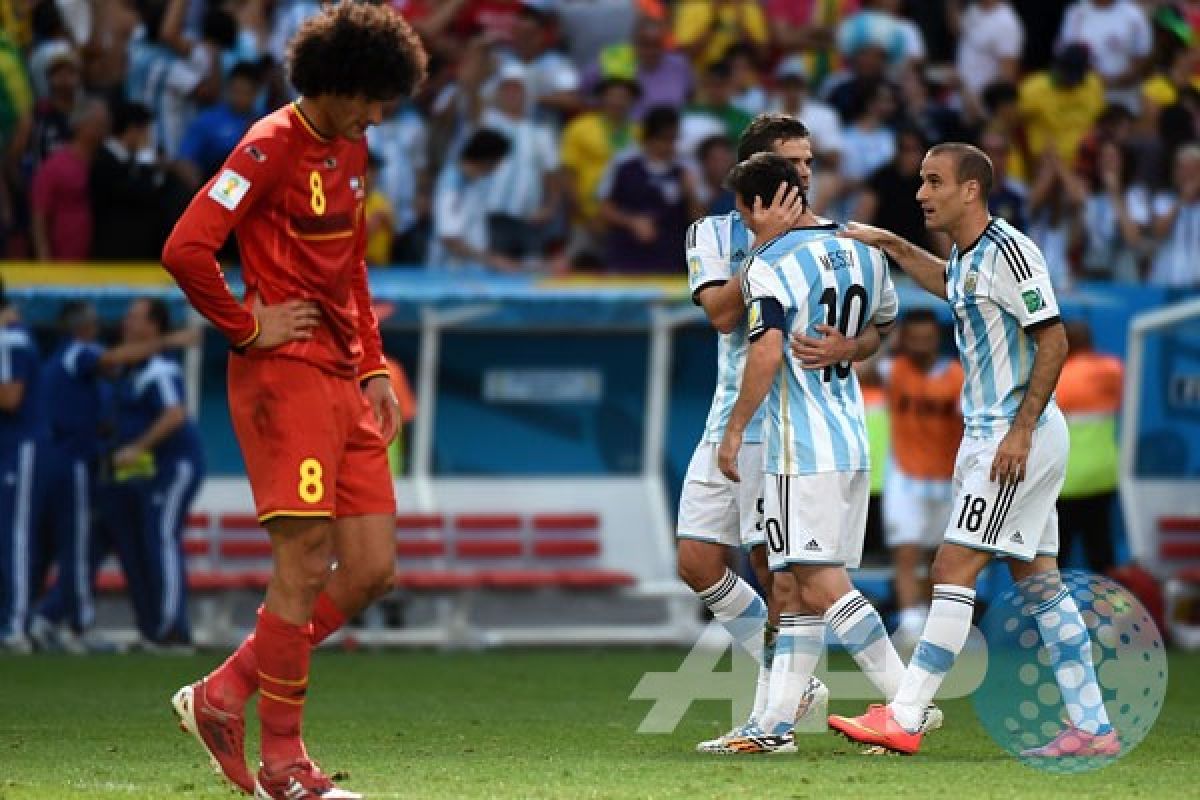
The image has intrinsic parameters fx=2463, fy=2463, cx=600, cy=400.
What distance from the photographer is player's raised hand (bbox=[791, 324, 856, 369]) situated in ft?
29.5

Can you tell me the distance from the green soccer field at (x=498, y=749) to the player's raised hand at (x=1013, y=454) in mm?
1042

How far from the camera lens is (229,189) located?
7215mm

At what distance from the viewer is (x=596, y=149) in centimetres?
1809

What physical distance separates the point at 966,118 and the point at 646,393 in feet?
12.4

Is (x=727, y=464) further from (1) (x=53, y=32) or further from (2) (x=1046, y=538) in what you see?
(1) (x=53, y=32)

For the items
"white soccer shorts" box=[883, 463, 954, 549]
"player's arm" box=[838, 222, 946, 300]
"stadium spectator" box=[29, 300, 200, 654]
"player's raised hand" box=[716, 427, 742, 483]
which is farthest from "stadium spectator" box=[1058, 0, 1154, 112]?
"player's raised hand" box=[716, 427, 742, 483]

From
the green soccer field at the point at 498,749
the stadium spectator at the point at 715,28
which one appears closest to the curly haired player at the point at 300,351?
the green soccer field at the point at 498,749

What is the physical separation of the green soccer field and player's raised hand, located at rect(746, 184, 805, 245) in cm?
193

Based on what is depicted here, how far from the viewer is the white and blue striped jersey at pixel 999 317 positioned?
8906 mm

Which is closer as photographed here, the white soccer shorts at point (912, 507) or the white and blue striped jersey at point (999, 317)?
the white and blue striped jersey at point (999, 317)

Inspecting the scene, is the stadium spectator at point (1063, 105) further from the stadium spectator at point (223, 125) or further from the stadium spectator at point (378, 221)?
the stadium spectator at point (223, 125)

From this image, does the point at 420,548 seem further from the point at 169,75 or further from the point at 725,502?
the point at 725,502

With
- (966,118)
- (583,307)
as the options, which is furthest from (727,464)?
(966,118)

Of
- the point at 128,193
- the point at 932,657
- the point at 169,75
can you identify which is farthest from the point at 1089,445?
the point at 932,657
